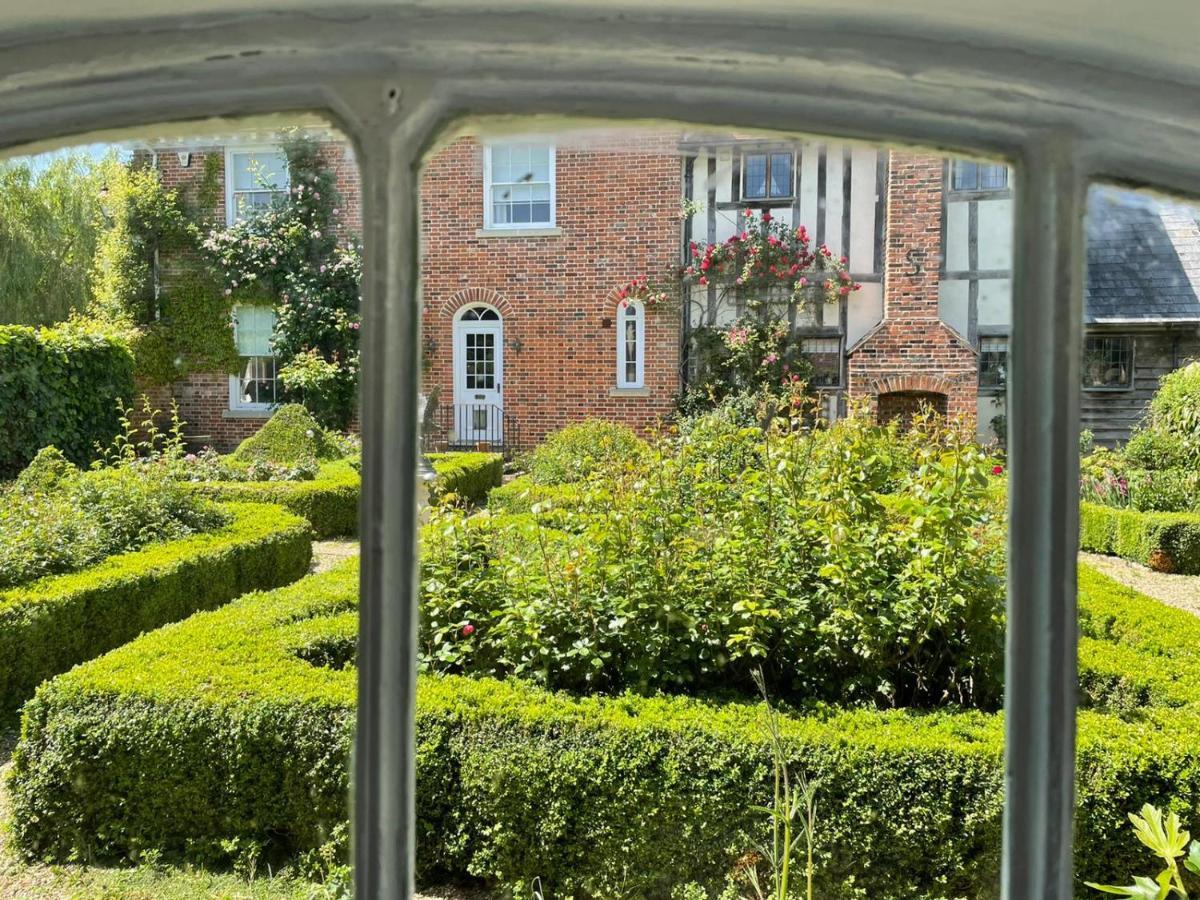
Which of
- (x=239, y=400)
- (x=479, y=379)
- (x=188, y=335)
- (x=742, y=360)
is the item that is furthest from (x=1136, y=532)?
(x=188, y=335)

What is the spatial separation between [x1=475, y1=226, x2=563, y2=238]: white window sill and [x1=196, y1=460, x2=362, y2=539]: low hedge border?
3205mm

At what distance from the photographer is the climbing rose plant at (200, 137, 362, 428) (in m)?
7.07

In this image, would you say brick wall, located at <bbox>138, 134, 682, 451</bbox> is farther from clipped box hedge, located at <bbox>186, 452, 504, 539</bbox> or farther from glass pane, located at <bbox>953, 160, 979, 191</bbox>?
glass pane, located at <bbox>953, 160, 979, 191</bbox>

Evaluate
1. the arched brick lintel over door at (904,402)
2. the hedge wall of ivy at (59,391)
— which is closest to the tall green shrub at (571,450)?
the arched brick lintel over door at (904,402)

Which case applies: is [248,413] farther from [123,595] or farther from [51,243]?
[123,595]

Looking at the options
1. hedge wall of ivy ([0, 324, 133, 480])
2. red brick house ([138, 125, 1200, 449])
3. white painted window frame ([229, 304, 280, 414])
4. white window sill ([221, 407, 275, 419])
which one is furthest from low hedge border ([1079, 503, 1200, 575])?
hedge wall of ivy ([0, 324, 133, 480])

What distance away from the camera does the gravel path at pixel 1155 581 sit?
12.0ft

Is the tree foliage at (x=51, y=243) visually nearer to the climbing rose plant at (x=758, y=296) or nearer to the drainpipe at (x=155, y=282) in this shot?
the drainpipe at (x=155, y=282)

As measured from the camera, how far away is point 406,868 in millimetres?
466

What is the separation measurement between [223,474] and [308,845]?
3965 millimetres

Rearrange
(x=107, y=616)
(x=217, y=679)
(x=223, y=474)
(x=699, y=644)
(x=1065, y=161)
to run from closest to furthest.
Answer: (x=1065, y=161), (x=217, y=679), (x=699, y=644), (x=107, y=616), (x=223, y=474)

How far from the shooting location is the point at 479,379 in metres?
7.68

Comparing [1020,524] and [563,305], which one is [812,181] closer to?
[563,305]

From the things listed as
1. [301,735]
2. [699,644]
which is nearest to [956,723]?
[699,644]
